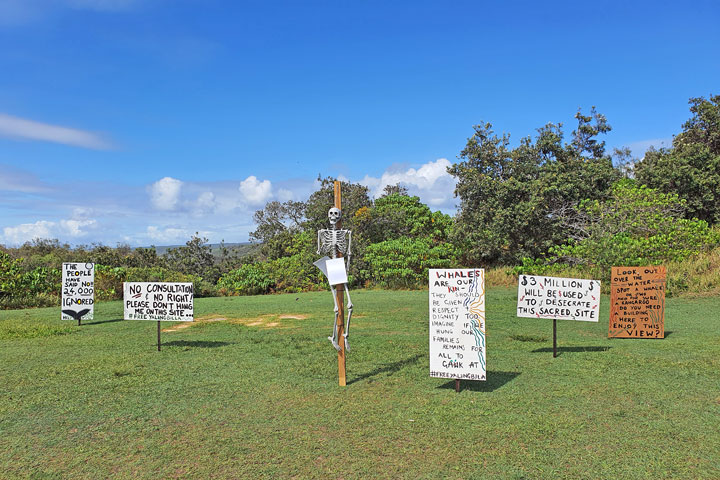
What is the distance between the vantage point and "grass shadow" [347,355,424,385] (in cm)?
633

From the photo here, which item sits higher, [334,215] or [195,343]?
[334,215]

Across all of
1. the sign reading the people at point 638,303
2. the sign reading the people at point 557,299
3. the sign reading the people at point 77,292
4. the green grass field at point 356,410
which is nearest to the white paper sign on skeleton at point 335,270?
the green grass field at point 356,410

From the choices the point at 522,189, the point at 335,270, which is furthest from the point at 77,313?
the point at 522,189

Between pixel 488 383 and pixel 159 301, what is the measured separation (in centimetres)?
542

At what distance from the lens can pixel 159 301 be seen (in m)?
8.20

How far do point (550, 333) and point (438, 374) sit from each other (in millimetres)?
4671

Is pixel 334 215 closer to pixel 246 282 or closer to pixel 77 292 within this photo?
pixel 77 292

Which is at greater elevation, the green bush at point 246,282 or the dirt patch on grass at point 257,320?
the green bush at point 246,282

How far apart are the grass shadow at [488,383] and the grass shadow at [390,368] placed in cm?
92

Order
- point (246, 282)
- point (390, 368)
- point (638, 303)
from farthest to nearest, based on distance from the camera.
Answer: point (246, 282)
point (638, 303)
point (390, 368)

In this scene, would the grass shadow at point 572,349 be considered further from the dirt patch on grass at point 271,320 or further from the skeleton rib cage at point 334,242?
the dirt patch on grass at point 271,320

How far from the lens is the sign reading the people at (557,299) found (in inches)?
289

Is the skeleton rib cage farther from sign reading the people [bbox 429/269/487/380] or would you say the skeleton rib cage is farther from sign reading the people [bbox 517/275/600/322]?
sign reading the people [bbox 517/275/600/322]

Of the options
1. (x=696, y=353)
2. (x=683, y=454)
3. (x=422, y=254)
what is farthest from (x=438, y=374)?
(x=422, y=254)
